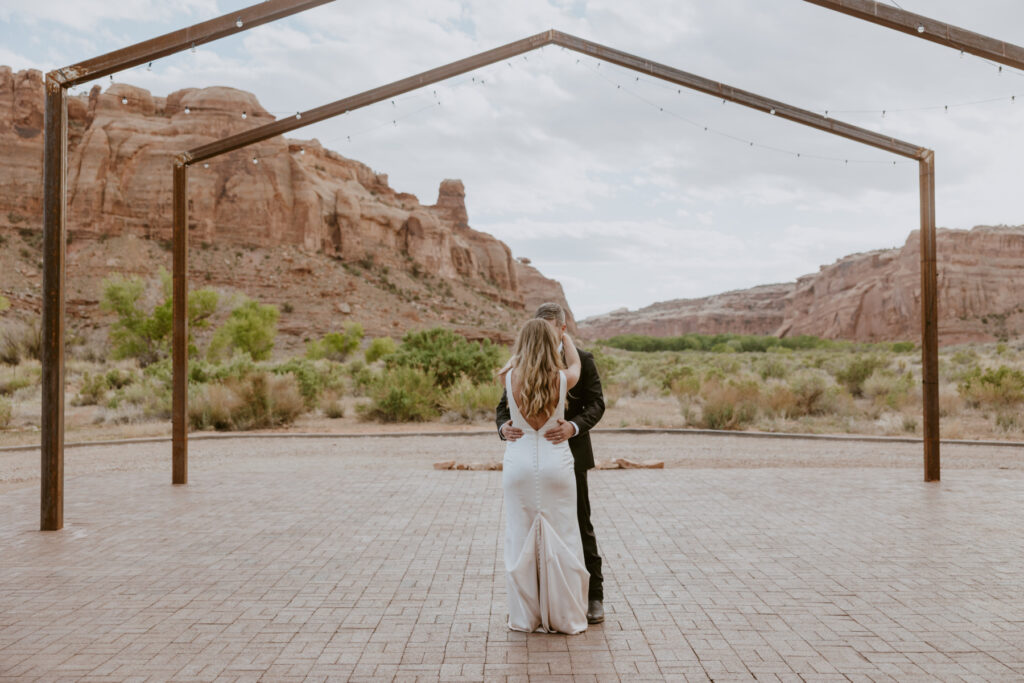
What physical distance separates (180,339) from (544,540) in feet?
22.8

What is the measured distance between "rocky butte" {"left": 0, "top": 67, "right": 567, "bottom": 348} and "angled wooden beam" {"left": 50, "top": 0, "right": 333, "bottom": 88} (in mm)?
54446

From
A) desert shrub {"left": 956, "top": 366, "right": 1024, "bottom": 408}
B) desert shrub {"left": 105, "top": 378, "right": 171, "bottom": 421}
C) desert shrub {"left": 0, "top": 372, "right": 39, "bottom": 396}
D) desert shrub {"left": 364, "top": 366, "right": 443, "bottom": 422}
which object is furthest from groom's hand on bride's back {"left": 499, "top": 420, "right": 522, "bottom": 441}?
desert shrub {"left": 0, "top": 372, "right": 39, "bottom": 396}

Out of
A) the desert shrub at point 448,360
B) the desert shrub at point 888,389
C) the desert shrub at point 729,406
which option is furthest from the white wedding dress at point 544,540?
the desert shrub at point 888,389

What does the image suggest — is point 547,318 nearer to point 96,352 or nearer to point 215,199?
point 96,352

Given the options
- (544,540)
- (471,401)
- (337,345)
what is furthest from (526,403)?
(337,345)

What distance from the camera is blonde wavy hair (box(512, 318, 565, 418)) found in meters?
4.34

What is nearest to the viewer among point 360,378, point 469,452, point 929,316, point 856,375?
point 929,316

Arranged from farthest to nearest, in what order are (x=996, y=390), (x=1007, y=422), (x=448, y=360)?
(x=448, y=360) < (x=996, y=390) < (x=1007, y=422)

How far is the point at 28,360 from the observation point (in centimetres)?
3056

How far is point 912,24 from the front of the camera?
23.4 feet

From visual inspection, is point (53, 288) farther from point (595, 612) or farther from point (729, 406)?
A: point (729, 406)

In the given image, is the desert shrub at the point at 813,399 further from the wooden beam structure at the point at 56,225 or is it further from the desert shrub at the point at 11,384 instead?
the desert shrub at the point at 11,384

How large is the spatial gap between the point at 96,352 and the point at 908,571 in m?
44.7

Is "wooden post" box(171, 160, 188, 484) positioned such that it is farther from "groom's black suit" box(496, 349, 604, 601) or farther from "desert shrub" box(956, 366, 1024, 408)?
"desert shrub" box(956, 366, 1024, 408)
